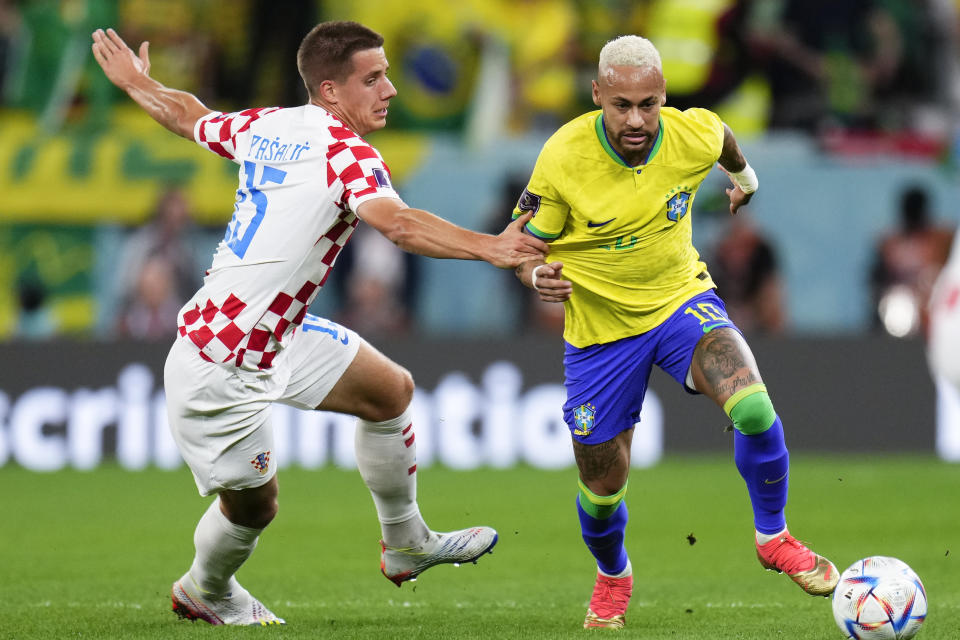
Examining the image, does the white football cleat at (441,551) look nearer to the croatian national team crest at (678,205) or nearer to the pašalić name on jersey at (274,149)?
the croatian national team crest at (678,205)

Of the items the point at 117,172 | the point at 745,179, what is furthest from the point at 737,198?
the point at 117,172

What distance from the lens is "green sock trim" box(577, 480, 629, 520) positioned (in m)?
6.34

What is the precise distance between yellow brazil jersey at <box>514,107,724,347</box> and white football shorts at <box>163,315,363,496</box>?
3.91 ft

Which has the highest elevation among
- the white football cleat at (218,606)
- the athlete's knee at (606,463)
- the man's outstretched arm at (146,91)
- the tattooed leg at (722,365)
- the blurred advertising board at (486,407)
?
the man's outstretched arm at (146,91)

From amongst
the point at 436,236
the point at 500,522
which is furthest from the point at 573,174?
the point at 500,522

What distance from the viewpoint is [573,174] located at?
6.12 meters

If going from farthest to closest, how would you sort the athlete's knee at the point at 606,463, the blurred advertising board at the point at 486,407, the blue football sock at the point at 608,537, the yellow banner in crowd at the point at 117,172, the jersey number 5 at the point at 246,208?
the yellow banner in crowd at the point at 117,172, the blurred advertising board at the point at 486,407, the blue football sock at the point at 608,537, the athlete's knee at the point at 606,463, the jersey number 5 at the point at 246,208

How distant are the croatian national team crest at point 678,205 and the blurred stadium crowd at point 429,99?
8136 millimetres

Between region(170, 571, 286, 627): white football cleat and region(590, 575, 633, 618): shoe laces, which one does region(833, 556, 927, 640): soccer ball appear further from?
region(170, 571, 286, 627): white football cleat

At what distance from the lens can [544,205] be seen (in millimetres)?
6145

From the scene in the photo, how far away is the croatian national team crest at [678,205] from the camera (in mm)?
6207

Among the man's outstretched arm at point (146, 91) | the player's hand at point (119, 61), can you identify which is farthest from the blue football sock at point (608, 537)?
the player's hand at point (119, 61)

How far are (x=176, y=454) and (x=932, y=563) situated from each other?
23.3 feet

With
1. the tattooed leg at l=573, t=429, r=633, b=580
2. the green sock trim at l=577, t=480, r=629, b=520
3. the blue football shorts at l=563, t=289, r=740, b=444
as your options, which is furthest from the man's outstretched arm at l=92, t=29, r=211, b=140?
the green sock trim at l=577, t=480, r=629, b=520
